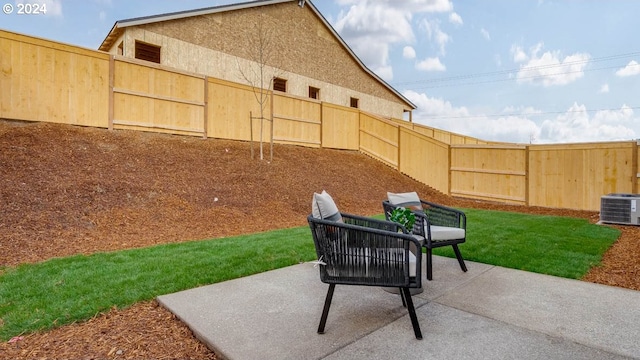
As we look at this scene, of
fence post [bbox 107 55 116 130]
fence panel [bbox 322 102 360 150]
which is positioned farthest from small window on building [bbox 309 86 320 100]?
fence post [bbox 107 55 116 130]

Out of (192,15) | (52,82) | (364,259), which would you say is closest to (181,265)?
(364,259)

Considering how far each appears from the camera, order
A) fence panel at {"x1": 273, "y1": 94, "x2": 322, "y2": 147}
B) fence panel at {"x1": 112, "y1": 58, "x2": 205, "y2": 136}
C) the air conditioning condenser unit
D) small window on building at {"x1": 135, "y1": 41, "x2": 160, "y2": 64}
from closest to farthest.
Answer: the air conditioning condenser unit, fence panel at {"x1": 112, "y1": 58, "x2": 205, "y2": 136}, fence panel at {"x1": 273, "y1": 94, "x2": 322, "y2": 147}, small window on building at {"x1": 135, "y1": 41, "x2": 160, "y2": 64}

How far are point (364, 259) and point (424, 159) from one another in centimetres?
1127

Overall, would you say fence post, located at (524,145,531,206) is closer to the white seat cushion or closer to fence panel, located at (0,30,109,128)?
the white seat cushion

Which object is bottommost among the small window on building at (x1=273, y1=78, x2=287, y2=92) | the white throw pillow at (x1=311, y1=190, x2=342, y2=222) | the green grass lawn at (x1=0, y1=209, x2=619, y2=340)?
the green grass lawn at (x1=0, y1=209, x2=619, y2=340)

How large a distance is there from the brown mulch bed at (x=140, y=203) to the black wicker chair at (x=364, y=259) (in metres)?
1.03

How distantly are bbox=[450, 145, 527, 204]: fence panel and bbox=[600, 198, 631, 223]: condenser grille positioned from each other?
3176mm

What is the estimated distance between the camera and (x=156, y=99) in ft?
31.6

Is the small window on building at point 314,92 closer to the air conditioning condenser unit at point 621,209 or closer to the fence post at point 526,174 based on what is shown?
the fence post at point 526,174

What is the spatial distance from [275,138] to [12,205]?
762cm

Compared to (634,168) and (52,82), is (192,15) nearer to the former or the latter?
(52,82)

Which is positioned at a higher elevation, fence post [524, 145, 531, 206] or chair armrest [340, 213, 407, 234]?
fence post [524, 145, 531, 206]

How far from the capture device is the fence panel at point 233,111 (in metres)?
10.7

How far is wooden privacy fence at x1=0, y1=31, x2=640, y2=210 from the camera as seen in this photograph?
7.93m
